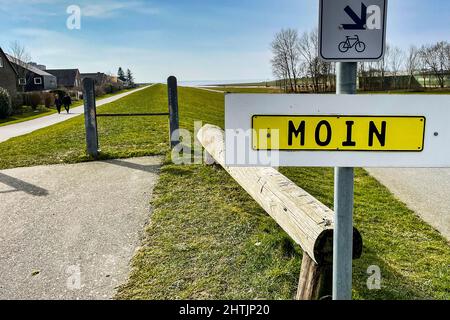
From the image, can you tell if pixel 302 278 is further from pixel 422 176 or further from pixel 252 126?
pixel 422 176

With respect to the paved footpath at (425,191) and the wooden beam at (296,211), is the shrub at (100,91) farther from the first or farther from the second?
the wooden beam at (296,211)

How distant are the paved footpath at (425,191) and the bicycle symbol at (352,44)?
411 cm

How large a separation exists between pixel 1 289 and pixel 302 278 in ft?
7.90

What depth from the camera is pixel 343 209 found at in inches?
60.5

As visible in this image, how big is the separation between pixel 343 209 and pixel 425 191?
6.17 m

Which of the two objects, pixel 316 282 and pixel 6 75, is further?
pixel 6 75

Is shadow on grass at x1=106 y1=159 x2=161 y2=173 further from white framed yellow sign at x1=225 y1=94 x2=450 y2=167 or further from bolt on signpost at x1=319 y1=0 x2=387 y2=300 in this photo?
bolt on signpost at x1=319 y1=0 x2=387 y2=300

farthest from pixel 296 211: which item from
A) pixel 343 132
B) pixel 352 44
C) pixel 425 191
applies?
pixel 425 191

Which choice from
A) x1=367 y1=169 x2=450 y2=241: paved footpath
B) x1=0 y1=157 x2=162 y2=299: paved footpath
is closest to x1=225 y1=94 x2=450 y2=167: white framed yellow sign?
x1=0 y1=157 x2=162 y2=299: paved footpath

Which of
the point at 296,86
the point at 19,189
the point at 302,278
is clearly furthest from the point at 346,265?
the point at 19,189

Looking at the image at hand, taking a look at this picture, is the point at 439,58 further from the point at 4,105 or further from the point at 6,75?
the point at 6,75

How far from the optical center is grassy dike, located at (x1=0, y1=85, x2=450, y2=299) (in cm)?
315

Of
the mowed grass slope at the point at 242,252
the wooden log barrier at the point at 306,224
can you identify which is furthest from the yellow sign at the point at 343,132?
the wooden log barrier at the point at 306,224

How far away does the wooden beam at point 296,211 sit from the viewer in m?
2.75
